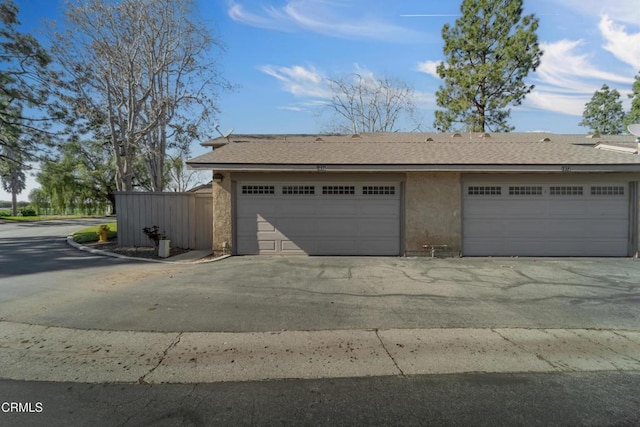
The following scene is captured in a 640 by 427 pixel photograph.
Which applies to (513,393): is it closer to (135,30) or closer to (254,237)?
(254,237)

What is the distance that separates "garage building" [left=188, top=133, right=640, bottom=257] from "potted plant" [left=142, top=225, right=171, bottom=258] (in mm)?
1648

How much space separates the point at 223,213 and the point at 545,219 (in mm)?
10039

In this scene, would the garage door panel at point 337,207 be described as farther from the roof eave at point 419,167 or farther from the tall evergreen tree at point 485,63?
the tall evergreen tree at point 485,63

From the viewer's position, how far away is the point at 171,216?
12.4 meters

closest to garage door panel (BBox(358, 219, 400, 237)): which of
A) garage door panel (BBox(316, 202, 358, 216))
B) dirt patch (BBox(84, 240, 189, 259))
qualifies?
garage door panel (BBox(316, 202, 358, 216))

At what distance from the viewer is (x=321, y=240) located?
1068 centimetres

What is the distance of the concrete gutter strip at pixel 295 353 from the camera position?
3.58 m

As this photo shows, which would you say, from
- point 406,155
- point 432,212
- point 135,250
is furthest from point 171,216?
point 432,212

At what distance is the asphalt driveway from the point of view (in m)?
5.10

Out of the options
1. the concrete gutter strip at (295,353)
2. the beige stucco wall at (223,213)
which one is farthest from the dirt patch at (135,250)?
the concrete gutter strip at (295,353)

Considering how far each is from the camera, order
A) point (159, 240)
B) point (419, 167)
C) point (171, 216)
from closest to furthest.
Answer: point (419, 167) → point (159, 240) → point (171, 216)

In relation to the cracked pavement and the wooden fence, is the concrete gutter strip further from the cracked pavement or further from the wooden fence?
the wooden fence

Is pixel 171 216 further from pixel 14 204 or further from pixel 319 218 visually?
pixel 14 204

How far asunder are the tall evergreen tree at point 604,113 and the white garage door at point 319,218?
39.8 meters
